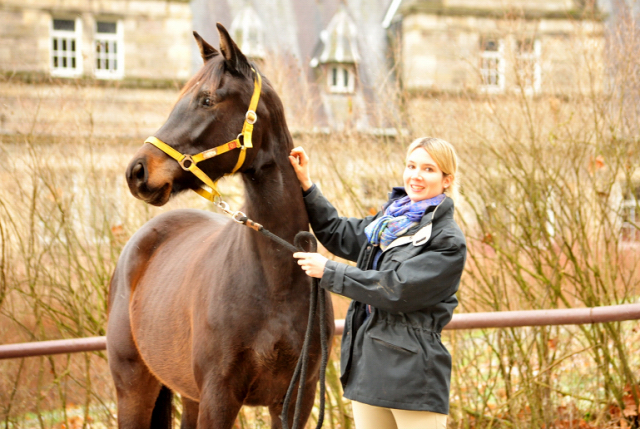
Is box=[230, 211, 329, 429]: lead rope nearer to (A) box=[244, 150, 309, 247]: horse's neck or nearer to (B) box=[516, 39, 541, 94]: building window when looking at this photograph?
(A) box=[244, 150, 309, 247]: horse's neck

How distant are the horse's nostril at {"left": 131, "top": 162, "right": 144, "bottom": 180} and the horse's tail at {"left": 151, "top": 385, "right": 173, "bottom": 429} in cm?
166

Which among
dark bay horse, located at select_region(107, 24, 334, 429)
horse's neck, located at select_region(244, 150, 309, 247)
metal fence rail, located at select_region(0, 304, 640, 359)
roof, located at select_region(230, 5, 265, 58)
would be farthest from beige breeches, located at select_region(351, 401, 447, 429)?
roof, located at select_region(230, 5, 265, 58)

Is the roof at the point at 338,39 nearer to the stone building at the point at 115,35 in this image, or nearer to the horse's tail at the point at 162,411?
the stone building at the point at 115,35

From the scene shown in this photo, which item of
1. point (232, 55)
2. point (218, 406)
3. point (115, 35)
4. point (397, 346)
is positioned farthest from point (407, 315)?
point (115, 35)

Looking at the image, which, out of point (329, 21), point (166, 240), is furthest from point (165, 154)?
point (329, 21)

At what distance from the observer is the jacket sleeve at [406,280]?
2.06 m

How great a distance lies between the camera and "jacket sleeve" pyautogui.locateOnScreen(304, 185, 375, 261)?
2576mm

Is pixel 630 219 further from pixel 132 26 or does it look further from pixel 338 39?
pixel 132 26

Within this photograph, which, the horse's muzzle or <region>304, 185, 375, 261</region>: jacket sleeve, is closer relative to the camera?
the horse's muzzle

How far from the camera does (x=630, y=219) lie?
205 inches

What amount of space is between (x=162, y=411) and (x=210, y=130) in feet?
6.12

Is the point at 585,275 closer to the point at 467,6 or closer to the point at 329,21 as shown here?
the point at 467,6

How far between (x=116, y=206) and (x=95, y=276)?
78 cm

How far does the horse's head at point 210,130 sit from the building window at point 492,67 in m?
4.13
